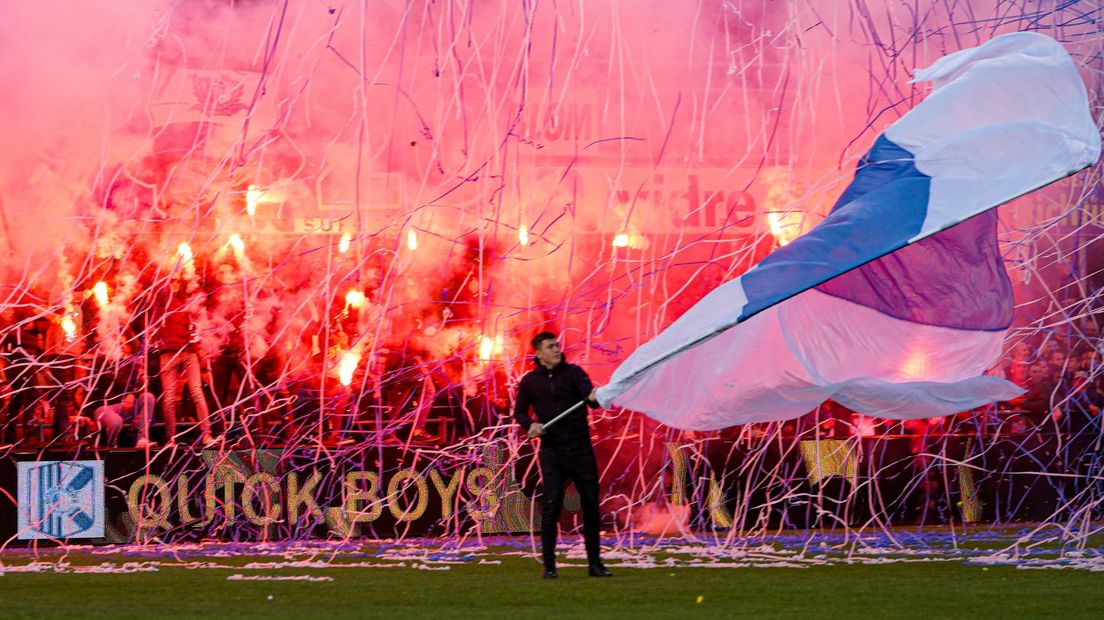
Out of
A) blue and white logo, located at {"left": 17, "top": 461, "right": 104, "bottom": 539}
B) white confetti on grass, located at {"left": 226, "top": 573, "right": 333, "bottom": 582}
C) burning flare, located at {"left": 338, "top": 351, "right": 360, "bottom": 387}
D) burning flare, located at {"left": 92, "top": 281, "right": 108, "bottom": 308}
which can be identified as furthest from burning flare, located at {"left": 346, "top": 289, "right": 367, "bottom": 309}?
white confetti on grass, located at {"left": 226, "top": 573, "right": 333, "bottom": 582}

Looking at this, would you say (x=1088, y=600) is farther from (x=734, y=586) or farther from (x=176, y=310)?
(x=176, y=310)

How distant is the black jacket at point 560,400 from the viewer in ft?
24.4

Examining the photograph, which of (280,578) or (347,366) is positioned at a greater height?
(347,366)

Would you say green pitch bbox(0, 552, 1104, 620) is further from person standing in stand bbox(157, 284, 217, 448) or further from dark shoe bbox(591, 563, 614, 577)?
person standing in stand bbox(157, 284, 217, 448)

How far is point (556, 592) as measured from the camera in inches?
269

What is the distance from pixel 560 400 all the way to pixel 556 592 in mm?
949

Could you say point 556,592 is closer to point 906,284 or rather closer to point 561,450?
point 561,450

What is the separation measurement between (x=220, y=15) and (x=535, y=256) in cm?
269

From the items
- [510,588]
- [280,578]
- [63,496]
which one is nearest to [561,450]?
[510,588]

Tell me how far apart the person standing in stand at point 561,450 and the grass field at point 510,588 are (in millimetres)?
202

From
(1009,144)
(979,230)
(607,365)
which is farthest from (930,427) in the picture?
(1009,144)

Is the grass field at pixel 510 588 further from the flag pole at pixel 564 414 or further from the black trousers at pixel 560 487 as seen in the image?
the flag pole at pixel 564 414

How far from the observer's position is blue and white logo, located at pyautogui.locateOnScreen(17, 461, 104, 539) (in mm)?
9430

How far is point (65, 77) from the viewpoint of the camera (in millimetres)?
10148
